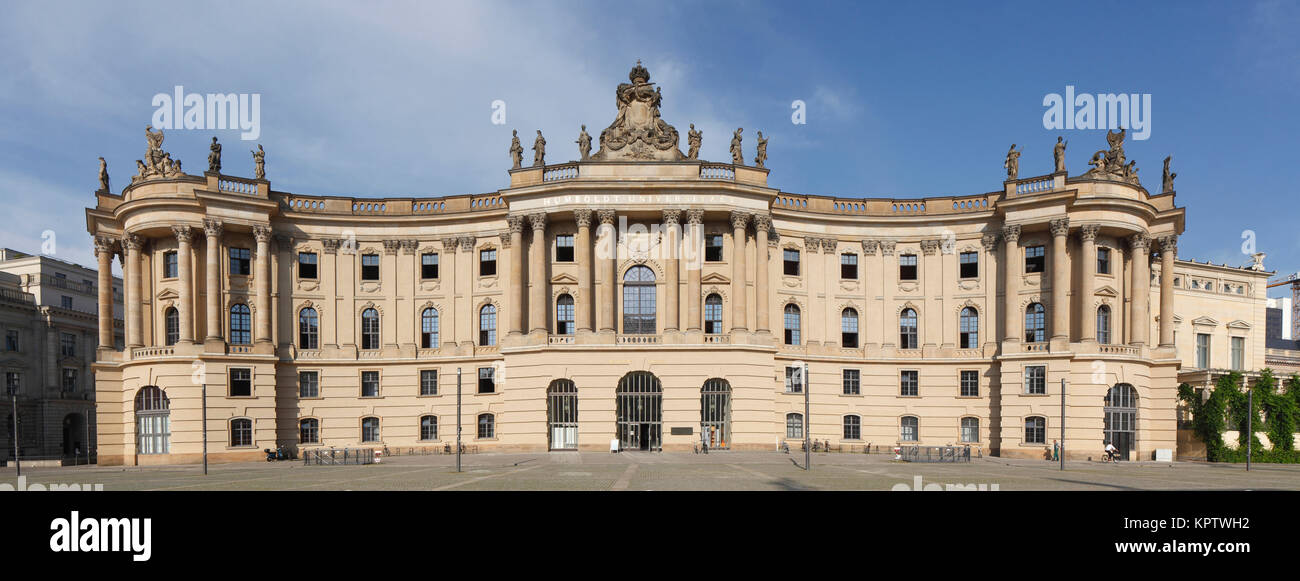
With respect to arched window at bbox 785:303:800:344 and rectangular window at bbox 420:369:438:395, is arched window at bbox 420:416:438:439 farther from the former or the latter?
arched window at bbox 785:303:800:344

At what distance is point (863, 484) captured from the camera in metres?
30.3

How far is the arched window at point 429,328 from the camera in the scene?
202 ft

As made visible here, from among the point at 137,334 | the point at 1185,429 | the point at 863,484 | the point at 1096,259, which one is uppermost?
the point at 1096,259

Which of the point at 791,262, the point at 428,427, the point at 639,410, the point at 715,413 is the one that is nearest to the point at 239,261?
the point at 428,427

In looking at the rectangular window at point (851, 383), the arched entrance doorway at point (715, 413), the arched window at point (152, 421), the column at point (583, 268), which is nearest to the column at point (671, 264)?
the arched entrance doorway at point (715, 413)

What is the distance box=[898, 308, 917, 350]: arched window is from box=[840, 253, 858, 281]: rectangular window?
14.8ft

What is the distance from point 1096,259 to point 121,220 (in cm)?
6917

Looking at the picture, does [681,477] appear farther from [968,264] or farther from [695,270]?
[968,264]

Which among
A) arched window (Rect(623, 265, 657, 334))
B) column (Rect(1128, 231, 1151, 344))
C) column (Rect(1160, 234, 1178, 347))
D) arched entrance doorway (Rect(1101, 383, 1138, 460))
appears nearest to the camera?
arched entrance doorway (Rect(1101, 383, 1138, 460))

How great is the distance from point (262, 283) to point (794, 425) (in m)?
39.0

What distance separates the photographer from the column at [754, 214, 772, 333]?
186 feet

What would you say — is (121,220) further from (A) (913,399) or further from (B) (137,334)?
(A) (913,399)

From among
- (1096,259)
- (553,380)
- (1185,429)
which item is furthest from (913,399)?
(553,380)

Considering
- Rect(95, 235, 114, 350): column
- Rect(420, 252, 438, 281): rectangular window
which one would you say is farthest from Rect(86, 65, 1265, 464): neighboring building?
Rect(95, 235, 114, 350): column
